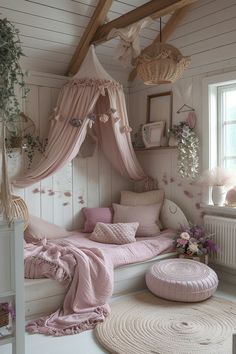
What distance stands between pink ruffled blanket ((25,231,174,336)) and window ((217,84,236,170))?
5.42 feet

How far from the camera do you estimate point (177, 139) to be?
3910mm

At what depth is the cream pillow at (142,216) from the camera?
13.0 ft

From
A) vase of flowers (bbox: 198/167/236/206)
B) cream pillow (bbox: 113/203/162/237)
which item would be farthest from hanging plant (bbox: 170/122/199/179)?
cream pillow (bbox: 113/203/162/237)

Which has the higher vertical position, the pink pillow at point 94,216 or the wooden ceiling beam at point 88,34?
the wooden ceiling beam at point 88,34

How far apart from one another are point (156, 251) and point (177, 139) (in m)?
1.26

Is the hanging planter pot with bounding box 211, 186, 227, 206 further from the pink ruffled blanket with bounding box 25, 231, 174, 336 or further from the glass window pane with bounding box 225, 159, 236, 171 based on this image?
the pink ruffled blanket with bounding box 25, 231, 174, 336

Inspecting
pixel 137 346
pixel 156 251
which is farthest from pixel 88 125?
pixel 137 346

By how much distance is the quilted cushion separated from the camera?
364 cm

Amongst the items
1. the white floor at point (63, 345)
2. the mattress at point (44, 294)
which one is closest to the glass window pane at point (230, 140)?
the mattress at point (44, 294)

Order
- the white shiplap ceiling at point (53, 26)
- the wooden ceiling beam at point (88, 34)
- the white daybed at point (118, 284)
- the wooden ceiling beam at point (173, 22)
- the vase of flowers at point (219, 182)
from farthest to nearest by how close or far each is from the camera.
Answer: the wooden ceiling beam at point (173, 22) → the vase of flowers at point (219, 182) → the wooden ceiling beam at point (88, 34) → the white shiplap ceiling at point (53, 26) → the white daybed at point (118, 284)

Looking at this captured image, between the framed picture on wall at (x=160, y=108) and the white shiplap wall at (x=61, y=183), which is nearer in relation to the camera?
the white shiplap wall at (x=61, y=183)

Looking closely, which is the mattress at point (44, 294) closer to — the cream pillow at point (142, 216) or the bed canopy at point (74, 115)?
the cream pillow at point (142, 216)

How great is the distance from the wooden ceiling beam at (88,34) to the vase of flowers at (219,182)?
75.2 inches

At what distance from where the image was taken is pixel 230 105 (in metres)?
3.74
